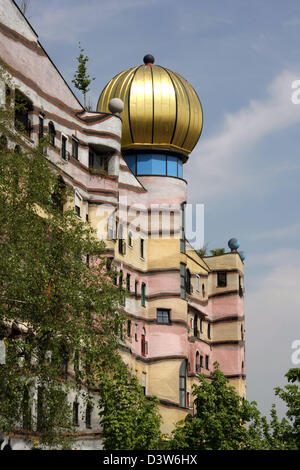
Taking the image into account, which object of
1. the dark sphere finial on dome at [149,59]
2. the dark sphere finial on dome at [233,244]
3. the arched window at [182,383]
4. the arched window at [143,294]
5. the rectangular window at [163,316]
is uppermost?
the dark sphere finial on dome at [149,59]

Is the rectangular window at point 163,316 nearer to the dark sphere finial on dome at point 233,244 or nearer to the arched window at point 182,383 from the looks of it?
the arched window at point 182,383

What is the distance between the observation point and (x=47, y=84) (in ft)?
82.9

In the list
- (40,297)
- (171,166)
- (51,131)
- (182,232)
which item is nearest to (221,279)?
(182,232)

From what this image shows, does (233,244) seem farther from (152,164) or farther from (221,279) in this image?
(152,164)

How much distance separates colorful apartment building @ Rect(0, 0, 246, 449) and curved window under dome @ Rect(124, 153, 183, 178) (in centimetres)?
5

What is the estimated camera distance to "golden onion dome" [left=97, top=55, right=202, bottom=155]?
111 ft

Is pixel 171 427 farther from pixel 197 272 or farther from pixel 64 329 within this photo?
pixel 64 329

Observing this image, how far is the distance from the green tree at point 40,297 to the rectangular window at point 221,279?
20934mm

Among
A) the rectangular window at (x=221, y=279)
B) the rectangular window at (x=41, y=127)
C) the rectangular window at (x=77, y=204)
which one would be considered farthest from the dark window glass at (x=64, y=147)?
the rectangular window at (x=221, y=279)

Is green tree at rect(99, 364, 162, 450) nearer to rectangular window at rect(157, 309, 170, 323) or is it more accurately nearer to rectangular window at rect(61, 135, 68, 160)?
rectangular window at rect(61, 135, 68, 160)

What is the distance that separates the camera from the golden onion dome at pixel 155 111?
111 feet

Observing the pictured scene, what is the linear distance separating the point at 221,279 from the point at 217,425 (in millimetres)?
17658

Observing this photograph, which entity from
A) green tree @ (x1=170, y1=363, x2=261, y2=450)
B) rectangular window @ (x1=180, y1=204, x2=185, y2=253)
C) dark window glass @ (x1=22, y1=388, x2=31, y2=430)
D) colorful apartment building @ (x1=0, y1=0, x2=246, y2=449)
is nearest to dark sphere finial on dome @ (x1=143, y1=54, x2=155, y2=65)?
colorful apartment building @ (x1=0, y1=0, x2=246, y2=449)

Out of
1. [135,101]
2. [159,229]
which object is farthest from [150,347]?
[135,101]
